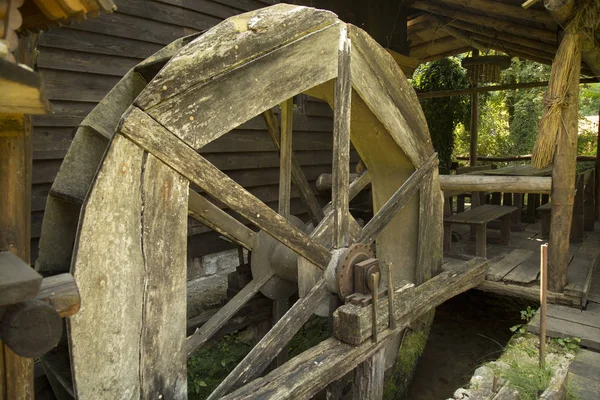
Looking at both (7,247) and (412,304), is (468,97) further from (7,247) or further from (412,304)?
(7,247)

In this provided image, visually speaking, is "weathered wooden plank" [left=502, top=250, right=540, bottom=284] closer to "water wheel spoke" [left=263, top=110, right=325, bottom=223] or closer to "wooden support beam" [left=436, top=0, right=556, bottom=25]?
"water wheel spoke" [left=263, top=110, right=325, bottom=223]

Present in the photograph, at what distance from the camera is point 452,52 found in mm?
8367

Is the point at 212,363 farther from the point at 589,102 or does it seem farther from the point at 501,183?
the point at 589,102

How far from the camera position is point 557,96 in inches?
134

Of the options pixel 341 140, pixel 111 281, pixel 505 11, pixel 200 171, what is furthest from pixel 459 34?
pixel 111 281

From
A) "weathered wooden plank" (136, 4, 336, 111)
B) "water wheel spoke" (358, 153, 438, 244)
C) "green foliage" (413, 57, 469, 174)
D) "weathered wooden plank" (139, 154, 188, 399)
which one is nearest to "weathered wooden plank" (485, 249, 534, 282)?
"water wheel spoke" (358, 153, 438, 244)

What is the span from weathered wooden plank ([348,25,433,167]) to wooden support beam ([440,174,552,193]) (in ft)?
1.57

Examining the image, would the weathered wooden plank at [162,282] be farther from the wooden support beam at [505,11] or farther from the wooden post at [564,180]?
the wooden support beam at [505,11]

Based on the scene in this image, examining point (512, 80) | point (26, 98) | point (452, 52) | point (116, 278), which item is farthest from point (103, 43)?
point (512, 80)

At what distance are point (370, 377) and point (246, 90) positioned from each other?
6.31 ft

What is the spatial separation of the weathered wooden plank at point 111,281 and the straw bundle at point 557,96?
3.06m

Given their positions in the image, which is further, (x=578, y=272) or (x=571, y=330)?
(x=578, y=272)

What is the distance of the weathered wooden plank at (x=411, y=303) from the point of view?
255 cm

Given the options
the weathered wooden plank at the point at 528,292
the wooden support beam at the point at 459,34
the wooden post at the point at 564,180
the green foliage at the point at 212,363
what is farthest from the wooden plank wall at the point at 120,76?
the wooden post at the point at 564,180
